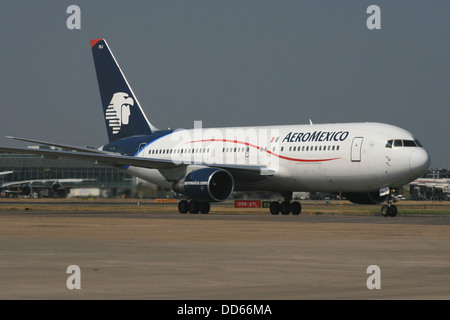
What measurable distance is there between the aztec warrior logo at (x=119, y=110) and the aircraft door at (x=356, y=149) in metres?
16.1

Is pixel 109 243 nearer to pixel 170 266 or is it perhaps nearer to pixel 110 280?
pixel 170 266

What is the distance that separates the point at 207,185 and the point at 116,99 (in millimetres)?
12394

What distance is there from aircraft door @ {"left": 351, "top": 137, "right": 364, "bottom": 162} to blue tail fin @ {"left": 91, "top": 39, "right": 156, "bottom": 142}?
1486 centimetres

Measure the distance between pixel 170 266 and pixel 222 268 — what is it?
0.96 m

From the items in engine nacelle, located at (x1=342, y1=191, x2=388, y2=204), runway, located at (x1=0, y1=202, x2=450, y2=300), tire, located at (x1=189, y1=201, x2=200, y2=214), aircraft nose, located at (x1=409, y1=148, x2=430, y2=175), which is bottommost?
runway, located at (x1=0, y1=202, x2=450, y2=300)

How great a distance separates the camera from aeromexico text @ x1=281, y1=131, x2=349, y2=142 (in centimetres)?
3816

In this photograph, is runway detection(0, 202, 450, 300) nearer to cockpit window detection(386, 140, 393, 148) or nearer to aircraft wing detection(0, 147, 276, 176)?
cockpit window detection(386, 140, 393, 148)

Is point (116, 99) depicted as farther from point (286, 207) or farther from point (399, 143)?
point (399, 143)

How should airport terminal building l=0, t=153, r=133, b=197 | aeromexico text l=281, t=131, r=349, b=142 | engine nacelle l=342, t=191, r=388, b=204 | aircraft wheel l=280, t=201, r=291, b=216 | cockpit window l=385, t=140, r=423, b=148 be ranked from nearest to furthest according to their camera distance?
cockpit window l=385, t=140, r=423, b=148
aeromexico text l=281, t=131, r=349, b=142
engine nacelle l=342, t=191, r=388, b=204
aircraft wheel l=280, t=201, r=291, b=216
airport terminal building l=0, t=153, r=133, b=197

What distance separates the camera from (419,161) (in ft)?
118

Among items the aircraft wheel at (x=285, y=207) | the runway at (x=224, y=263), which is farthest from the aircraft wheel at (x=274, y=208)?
the runway at (x=224, y=263)

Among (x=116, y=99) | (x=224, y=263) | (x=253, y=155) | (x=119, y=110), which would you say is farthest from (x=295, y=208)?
(x=224, y=263)

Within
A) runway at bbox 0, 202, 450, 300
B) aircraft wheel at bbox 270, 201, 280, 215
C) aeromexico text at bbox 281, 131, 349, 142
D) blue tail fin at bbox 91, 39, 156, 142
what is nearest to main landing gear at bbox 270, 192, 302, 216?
aircraft wheel at bbox 270, 201, 280, 215

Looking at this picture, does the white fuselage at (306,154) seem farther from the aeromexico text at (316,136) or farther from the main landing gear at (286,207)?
the main landing gear at (286,207)
